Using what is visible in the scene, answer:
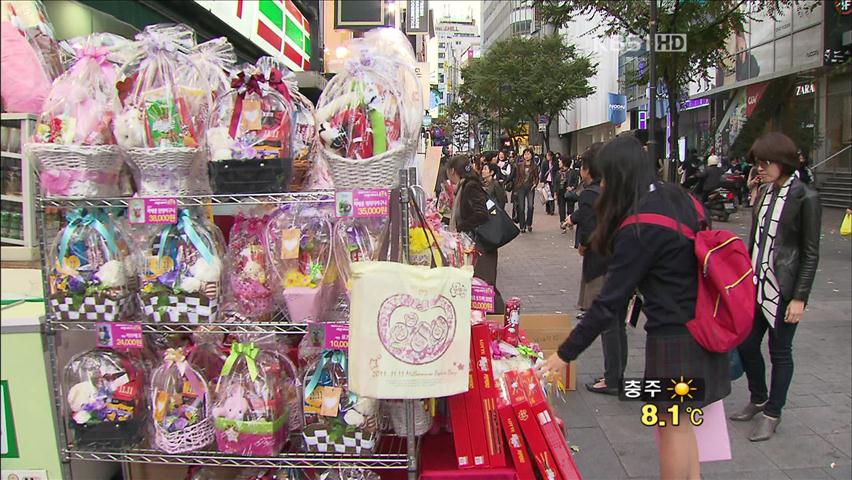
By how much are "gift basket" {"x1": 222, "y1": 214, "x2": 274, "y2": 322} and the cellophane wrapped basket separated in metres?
0.28

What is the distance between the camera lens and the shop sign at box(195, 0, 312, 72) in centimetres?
760

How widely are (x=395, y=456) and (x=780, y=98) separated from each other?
71.6ft

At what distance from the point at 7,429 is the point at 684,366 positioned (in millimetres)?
2802

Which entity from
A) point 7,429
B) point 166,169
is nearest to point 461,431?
point 166,169

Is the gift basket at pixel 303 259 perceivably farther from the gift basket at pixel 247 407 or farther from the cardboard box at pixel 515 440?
the cardboard box at pixel 515 440

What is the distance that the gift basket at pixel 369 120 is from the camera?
2.53m

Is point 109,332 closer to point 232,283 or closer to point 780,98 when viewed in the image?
point 232,283

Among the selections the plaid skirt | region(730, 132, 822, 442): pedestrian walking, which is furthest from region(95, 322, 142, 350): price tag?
region(730, 132, 822, 442): pedestrian walking

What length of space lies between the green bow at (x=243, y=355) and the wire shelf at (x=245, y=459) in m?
0.35

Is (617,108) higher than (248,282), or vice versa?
(617,108)

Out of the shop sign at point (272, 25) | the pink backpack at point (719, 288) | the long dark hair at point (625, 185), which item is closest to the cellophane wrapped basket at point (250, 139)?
the long dark hair at point (625, 185)

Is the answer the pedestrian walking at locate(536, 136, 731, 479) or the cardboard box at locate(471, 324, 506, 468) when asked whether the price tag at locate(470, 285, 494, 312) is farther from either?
the pedestrian walking at locate(536, 136, 731, 479)

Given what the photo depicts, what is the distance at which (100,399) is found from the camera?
2682 millimetres

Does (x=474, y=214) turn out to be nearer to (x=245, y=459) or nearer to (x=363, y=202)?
(x=363, y=202)
